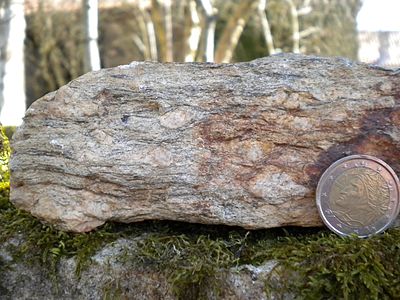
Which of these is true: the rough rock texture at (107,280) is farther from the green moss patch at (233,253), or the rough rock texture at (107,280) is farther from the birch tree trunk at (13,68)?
the birch tree trunk at (13,68)

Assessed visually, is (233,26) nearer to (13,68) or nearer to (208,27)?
(208,27)

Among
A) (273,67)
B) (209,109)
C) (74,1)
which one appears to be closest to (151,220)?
(209,109)

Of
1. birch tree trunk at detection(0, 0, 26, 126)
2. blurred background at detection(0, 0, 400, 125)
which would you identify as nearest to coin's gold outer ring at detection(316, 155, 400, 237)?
birch tree trunk at detection(0, 0, 26, 126)

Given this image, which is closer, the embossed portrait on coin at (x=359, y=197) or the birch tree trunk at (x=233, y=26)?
the embossed portrait on coin at (x=359, y=197)

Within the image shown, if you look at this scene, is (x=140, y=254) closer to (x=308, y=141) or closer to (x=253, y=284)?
(x=253, y=284)

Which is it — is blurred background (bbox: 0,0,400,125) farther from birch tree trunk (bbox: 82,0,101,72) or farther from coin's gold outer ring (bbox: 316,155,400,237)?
coin's gold outer ring (bbox: 316,155,400,237)

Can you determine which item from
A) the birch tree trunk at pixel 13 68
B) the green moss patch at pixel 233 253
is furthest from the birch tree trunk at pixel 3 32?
the green moss patch at pixel 233 253

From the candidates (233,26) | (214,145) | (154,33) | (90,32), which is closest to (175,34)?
(154,33)
